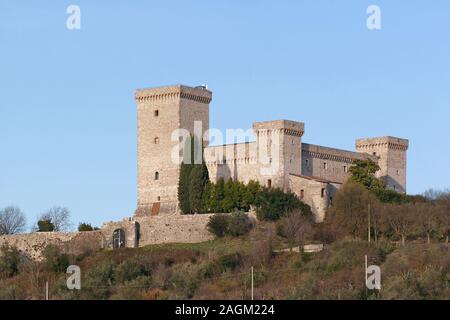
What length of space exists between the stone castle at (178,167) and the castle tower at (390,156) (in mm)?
1883

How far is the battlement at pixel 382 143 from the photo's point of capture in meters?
72.9

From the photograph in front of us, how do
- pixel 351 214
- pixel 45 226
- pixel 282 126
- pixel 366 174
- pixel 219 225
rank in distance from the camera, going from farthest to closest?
1. pixel 45 226
2. pixel 366 174
3. pixel 282 126
4. pixel 219 225
5. pixel 351 214

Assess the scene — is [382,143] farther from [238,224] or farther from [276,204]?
[238,224]

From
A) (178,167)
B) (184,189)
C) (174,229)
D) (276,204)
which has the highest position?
(178,167)

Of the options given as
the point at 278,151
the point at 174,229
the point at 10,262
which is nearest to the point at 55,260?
the point at 10,262

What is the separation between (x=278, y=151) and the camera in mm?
66625

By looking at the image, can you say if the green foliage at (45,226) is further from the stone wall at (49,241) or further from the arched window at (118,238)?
the arched window at (118,238)

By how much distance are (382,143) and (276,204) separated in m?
9.96

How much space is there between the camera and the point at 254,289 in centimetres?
5488

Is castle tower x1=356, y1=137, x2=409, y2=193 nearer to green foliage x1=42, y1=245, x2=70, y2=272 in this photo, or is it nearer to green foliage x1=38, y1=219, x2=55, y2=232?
green foliage x1=38, y1=219, x2=55, y2=232

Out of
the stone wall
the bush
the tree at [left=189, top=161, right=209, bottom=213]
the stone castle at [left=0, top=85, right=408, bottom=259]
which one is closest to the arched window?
the stone castle at [left=0, top=85, right=408, bottom=259]

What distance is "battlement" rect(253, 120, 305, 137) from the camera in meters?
67.0

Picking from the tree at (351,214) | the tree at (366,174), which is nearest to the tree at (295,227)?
the tree at (351,214)

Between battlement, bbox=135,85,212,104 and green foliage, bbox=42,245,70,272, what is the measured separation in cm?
876
